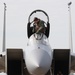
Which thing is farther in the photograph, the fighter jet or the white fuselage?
the fighter jet

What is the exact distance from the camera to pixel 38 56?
41.8ft

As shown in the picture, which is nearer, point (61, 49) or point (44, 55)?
point (44, 55)

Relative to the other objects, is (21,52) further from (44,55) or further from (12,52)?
(44,55)

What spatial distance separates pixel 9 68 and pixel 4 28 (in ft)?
17.7

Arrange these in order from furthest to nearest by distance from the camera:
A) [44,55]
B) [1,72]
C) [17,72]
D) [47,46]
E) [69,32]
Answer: [69,32], [1,72], [17,72], [47,46], [44,55]

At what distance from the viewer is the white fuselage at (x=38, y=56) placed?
493 inches

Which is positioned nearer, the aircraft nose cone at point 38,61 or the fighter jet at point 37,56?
the aircraft nose cone at point 38,61

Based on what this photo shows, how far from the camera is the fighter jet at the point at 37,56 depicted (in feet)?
42.4

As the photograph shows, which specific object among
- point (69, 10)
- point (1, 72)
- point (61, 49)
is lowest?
point (1, 72)

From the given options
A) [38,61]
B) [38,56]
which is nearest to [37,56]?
[38,56]

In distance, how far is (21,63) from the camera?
572 inches

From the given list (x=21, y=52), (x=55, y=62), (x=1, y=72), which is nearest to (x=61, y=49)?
(x=55, y=62)

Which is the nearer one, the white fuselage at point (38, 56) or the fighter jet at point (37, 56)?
the white fuselage at point (38, 56)

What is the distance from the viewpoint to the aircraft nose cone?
40.8 feet
